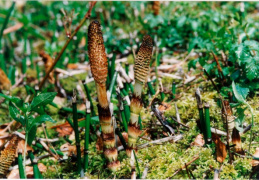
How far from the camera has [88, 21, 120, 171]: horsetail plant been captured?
51.8 inches

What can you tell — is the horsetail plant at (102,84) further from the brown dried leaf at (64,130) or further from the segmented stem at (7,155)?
the brown dried leaf at (64,130)

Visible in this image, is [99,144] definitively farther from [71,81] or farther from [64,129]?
[71,81]

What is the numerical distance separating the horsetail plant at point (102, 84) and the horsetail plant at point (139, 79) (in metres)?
0.10

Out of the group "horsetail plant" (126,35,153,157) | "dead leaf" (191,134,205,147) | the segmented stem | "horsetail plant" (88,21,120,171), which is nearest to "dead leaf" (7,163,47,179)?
the segmented stem

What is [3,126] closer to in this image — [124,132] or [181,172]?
[124,132]

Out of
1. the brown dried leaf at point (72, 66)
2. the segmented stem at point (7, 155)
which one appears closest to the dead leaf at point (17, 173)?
the segmented stem at point (7, 155)

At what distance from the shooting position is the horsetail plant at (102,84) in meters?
1.32

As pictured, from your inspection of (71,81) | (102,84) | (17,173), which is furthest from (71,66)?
(102,84)

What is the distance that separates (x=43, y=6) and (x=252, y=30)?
3333mm

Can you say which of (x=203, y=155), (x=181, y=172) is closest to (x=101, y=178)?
(x=181, y=172)

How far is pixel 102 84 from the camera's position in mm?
1458

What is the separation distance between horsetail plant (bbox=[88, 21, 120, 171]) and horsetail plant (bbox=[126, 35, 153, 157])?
3.9 inches

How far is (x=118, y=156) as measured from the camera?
172cm

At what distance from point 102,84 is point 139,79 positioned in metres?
0.18
